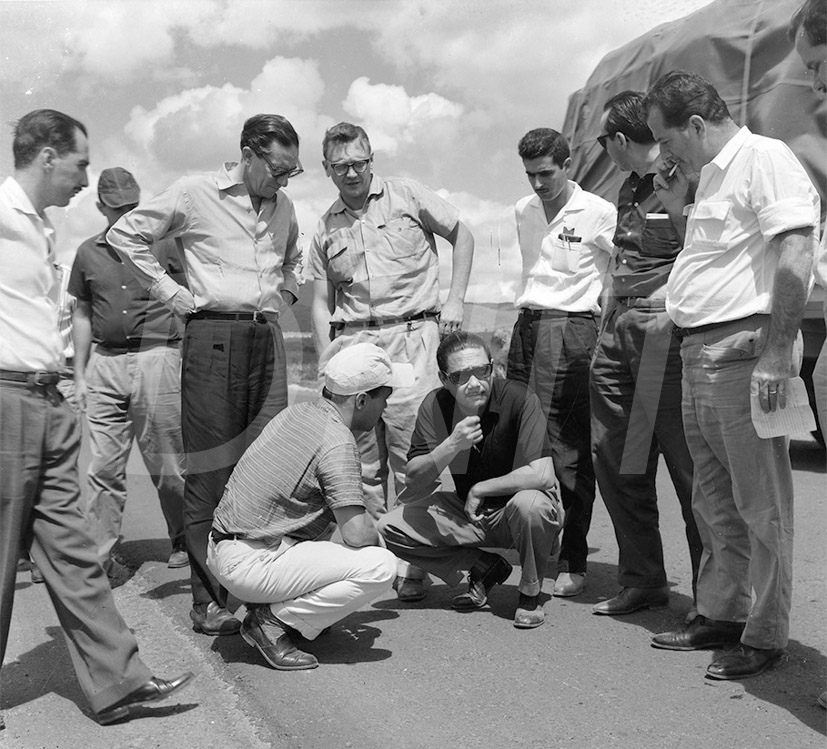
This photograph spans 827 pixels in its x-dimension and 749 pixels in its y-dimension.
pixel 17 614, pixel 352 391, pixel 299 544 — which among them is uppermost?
pixel 352 391

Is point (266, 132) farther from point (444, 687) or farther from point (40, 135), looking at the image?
point (444, 687)

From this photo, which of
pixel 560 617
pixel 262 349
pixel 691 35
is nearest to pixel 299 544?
pixel 262 349

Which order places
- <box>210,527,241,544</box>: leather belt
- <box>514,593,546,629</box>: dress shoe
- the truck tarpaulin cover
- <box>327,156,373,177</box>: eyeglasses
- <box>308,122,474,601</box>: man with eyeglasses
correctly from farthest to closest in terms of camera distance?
the truck tarpaulin cover → <box>308,122,474,601</box>: man with eyeglasses → <box>327,156,373,177</box>: eyeglasses → <box>514,593,546,629</box>: dress shoe → <box>210,527,241,544</box>: leather belt

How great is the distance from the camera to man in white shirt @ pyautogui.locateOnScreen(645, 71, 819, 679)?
3.23 m

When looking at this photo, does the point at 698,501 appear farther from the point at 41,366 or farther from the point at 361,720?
the point at 41,366

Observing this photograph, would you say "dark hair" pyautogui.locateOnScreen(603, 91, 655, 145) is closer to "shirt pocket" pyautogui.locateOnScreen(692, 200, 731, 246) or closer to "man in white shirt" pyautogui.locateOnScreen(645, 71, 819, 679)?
"man in white shirt" pyautogui.locateOnScreen(645, 71, 819, 679)

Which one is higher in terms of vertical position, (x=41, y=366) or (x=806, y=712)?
(x=41, y=366)

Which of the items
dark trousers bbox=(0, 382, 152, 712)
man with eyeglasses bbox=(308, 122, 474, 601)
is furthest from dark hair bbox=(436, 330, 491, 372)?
dark trousers bbox=(0, 382, 152, 712)

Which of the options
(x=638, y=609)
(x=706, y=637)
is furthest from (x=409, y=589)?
(x=706, y=637)

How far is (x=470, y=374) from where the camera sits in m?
4.26

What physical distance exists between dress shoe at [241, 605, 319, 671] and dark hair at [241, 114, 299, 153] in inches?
79.7

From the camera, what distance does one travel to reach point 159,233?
4.32m

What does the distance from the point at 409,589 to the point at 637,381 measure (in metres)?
1.47

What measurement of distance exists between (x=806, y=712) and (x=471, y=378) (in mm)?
1877
